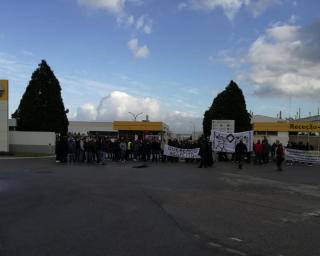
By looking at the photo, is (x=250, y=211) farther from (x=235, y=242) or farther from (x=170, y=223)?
(x=235, y=242)

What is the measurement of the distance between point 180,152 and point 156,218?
2402 centimetres

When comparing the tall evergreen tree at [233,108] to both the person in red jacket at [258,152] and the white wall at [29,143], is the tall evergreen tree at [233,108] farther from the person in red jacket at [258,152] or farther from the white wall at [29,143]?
the person in red jacket at [258,152]

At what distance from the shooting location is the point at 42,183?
19031 millimetres

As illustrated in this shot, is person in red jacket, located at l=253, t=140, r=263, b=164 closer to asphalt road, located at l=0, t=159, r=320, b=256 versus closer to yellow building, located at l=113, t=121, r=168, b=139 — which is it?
asphalt road, located at l=0, t=159, r=320, b=256

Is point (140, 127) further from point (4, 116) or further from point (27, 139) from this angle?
point (4, 116)

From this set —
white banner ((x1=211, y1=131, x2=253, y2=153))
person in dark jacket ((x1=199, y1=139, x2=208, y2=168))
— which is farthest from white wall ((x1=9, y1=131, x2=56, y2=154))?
person in dark jacket ((x1=199, y1=139, x2=208, y2=168))

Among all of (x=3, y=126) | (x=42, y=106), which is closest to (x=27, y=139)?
(x=3, y=126)

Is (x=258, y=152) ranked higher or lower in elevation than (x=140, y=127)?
lower

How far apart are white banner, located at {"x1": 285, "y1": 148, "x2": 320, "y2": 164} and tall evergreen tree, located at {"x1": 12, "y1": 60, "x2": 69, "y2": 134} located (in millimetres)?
26383

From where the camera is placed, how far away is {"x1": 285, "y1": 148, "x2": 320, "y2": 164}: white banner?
35875mm

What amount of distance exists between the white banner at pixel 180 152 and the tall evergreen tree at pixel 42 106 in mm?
21905

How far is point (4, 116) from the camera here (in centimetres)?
4700

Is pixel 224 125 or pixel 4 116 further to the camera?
pixel 4 116

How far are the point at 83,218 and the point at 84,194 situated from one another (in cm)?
442
